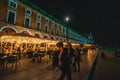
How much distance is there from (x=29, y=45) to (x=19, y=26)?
13.7ft

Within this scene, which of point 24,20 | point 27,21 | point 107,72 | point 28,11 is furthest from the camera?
point 28,11

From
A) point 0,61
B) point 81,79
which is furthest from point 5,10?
point 81,79

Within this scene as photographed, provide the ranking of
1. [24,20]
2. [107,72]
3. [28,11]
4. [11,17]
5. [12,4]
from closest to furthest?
[107,72], [11,17], [12,4], [24,20], [28,11]

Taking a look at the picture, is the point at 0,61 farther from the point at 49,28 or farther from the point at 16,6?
the point at 49,28

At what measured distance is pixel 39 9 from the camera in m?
28.2

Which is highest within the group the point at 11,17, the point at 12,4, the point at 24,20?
the point at 12,4

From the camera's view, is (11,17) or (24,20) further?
(24,20)

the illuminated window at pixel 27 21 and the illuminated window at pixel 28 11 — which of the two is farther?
the illuminated window at pixel 28 11

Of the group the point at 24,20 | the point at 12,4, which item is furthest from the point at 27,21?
the point at 12,4

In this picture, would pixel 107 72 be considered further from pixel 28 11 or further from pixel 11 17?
pixel 28 11

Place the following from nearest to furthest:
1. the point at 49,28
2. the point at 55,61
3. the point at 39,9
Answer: the point at 55,61, the point at 39,9, the point at 49,28

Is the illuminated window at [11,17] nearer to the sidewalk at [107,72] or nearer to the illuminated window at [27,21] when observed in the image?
the illuminated window at [27,21]

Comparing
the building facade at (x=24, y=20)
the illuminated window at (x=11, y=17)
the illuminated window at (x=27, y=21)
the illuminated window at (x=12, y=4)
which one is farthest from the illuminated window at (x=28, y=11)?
the illuminated window at (x=11, y=17)

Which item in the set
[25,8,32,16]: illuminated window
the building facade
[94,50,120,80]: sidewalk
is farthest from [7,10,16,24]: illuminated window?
[94,50,120,80]: sidewalk
